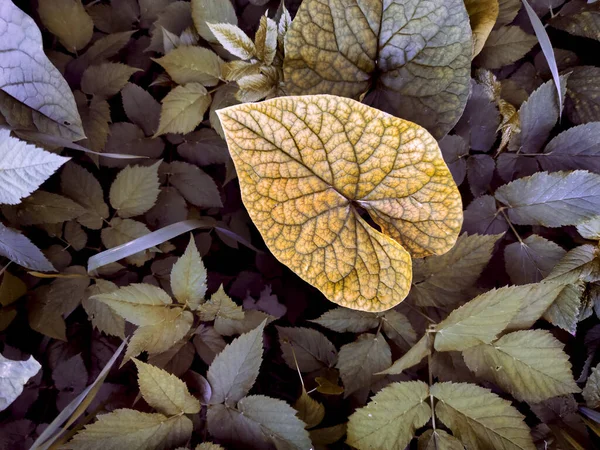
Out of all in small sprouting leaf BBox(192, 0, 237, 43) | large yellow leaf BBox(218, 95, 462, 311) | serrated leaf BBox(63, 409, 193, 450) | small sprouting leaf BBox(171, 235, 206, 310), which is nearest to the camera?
large yellow leaf BBox(218, 95, 462, 311)

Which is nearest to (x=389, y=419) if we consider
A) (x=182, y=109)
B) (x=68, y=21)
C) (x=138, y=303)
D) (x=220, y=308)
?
(x=220, y=308)

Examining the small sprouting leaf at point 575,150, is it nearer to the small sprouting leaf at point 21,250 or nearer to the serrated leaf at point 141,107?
the serrated leaf at point 141,107

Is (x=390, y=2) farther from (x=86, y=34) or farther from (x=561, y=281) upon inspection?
(x=86, y=34)

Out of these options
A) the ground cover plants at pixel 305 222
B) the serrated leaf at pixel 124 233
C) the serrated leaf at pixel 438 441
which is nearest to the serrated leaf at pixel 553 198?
the ground cover plants at pixel 305 222

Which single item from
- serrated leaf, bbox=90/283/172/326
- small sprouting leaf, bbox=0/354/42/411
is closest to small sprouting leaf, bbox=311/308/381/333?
serrated leaf, bbox=90/283/172/326

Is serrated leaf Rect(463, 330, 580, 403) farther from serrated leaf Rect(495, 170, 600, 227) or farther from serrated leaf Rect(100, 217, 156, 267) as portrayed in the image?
serrated leaf Rect(100, 217, 156, 267)

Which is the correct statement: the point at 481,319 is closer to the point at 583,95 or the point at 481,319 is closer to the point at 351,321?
the point at 351,321

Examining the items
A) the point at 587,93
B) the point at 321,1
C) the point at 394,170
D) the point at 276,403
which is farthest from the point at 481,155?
the point at 276,403
